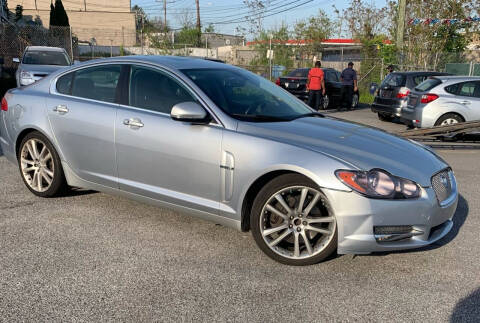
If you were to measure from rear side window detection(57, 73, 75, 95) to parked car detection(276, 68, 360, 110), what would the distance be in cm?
1257

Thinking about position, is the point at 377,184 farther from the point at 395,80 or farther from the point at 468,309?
the point at 395,80

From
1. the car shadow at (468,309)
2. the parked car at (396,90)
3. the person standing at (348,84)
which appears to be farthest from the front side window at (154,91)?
the person standing at (348,84)

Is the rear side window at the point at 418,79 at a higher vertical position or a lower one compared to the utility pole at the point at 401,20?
lower

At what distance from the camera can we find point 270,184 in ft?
12.3

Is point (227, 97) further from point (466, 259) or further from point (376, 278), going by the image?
point (466, 259)

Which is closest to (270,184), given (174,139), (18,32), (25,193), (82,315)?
(174,139)

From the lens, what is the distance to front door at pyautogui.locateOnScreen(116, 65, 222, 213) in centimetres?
400

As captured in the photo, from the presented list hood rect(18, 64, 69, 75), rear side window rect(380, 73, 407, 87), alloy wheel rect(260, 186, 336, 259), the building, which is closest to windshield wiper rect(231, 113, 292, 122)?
alloy wheel rect(260, 186, 336, 259)

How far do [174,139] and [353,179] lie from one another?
157cm

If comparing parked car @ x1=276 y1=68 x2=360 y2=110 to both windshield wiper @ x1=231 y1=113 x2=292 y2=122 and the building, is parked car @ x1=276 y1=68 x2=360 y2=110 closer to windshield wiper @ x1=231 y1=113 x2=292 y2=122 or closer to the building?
windshield wiper @ x1=231 y1=113 x2=292 y2=122

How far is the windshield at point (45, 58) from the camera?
15587mm

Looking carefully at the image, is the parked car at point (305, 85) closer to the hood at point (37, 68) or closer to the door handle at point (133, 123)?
the hood at point (37, 68)

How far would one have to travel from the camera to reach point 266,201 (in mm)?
3770

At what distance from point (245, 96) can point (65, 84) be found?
2015mm
